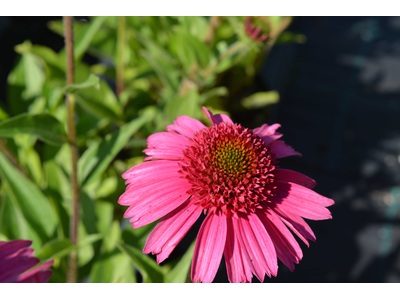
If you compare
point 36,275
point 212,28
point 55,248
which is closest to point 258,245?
point 36,275

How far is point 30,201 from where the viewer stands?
0.95 meters

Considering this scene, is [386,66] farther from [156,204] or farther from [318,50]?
[156,204]

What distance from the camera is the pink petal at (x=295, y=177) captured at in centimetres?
68

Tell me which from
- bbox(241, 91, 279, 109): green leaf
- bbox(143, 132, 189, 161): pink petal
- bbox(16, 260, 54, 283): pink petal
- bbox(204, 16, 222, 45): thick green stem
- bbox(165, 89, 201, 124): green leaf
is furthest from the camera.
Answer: bbox(241, 91, 279, 109): green leaf

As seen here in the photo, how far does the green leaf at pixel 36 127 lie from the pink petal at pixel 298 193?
20.1 inches

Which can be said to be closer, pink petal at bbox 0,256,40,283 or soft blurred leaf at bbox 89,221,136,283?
pink petal at bbox 0,256,40,283

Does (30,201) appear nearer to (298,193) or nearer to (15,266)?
(15,266)

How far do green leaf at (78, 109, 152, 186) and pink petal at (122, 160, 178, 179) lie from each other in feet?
0.73

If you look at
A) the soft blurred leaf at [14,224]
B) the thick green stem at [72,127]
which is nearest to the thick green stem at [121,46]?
the thick green stem at [72,127]

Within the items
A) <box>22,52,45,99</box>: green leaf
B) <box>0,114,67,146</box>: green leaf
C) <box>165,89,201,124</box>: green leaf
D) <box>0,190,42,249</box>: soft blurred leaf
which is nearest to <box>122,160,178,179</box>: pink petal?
<box>0,114,67,146</box>: green leaf

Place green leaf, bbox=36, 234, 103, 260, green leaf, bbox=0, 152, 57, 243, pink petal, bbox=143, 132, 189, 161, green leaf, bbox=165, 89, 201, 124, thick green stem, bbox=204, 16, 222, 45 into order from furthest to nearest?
thick green stem, bbox=204, 16, 222, 45 < green leaf, bbox=165, 89, 201, 124 < green leaf, bbox=0, 152, 57, 243 < green leaf, bbox=36, 234, 103, 260 < pink petal, bbox=143, 132, 189, 161

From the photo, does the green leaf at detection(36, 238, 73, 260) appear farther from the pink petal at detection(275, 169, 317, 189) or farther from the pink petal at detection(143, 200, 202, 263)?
the pink petal at detection(275, 169, 317, 189)

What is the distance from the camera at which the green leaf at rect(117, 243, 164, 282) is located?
2.37 feet

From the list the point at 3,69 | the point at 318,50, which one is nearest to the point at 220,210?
the point at 3,69
